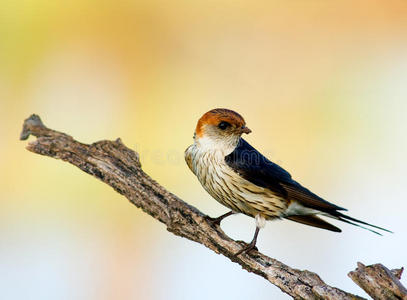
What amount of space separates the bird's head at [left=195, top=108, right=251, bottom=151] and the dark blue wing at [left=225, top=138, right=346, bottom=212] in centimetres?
9

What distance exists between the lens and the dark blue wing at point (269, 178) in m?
3.26

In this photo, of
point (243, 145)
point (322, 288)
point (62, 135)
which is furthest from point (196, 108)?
point (322, 288)

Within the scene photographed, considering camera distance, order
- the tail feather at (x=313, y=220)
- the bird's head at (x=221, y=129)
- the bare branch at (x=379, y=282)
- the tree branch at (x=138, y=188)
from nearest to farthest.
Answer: the bare branch at (x=379, y=282)
the tree branch at (x=138, y=188)
the bird's head at (x=221, y=129)
the tail feather at (x=313, y=220)

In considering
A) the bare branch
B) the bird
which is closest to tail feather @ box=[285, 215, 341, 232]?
the bird

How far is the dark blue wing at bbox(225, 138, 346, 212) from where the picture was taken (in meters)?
3.26

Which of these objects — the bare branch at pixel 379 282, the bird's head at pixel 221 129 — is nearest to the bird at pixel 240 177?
the bird's head at pixel 221 129

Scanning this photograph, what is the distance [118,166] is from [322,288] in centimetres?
134

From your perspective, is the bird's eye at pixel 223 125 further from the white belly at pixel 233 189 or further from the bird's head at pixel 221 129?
the white belly at pixel 233 189

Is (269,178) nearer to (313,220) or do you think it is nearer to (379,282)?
(313,220)

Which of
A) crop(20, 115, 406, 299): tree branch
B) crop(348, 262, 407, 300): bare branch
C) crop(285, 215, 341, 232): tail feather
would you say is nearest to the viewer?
crop(348, 262, 407, 300): bare branch

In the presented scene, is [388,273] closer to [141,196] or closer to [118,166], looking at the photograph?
[141,196]

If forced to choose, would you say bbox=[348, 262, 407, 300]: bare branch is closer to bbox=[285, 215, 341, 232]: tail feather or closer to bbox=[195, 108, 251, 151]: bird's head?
bbox=[285, 215, 341, 232]: tail feather

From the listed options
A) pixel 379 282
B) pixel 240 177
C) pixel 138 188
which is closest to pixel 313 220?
pixel 240 177

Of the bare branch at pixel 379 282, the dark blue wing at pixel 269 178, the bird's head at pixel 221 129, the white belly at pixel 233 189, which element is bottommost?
the bare branch at pixel 379 282
